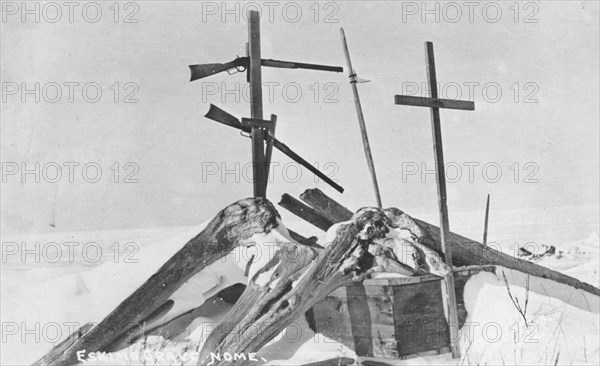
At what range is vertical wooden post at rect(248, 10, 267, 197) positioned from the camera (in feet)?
23.4

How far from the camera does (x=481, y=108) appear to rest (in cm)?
1145

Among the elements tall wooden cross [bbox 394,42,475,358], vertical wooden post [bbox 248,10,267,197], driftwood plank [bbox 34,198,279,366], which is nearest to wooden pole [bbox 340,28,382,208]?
vertical wooden post [bbox 248,10,267,197]

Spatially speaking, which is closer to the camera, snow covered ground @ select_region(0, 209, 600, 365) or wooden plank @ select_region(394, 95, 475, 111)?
snow covered ground @ select_region(0, 209, 600, 365)

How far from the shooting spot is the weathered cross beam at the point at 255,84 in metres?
7.11

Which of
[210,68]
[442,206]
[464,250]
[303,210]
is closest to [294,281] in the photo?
[303,210]

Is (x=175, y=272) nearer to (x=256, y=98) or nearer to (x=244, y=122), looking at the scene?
(x=244, y=122)

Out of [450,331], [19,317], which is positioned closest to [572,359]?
[450,331]

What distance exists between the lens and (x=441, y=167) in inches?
247

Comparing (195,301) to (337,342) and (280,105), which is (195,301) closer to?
(337,342)

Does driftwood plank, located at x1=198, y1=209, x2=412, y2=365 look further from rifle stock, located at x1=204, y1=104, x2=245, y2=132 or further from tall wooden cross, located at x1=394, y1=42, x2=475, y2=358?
rifle stock, located at x1=204, y1=104, x2=245, y2=132

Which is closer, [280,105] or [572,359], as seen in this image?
[572,359]

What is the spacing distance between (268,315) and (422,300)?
1498 millimetres

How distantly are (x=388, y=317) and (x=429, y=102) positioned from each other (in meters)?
2.21

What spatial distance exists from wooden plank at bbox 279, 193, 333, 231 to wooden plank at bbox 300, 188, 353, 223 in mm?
178
